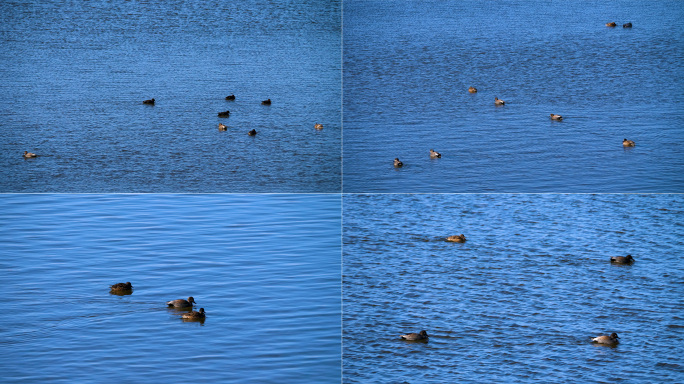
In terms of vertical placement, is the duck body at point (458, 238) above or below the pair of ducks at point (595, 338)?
above

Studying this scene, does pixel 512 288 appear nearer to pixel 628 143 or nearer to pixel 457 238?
pixel 457 238

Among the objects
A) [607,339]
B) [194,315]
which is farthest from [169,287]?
[607,339]

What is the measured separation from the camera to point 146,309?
33.7ft

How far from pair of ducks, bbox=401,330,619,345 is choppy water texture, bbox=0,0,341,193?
319 cm

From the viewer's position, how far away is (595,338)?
31.8 ft

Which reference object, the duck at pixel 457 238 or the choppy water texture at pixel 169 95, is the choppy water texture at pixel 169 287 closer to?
the choppy water texture at pixel 169 95

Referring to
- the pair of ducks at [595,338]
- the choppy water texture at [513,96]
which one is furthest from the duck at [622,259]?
the pair of ducks at [595,338]

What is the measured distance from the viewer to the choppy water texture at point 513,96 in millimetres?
12281

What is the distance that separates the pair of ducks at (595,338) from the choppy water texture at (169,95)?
3.19 m

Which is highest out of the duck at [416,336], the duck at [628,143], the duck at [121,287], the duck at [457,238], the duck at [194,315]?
the duck at [628,143]

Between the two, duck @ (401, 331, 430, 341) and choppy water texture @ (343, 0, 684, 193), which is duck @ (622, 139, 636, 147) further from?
duck @ (401, 331, 430, 341)

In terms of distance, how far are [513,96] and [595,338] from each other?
7.73m

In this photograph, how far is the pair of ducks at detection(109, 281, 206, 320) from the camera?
9922 mm

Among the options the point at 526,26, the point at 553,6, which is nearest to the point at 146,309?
the point at 526,26
